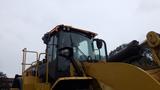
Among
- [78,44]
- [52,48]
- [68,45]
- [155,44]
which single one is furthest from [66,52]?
[155,44]

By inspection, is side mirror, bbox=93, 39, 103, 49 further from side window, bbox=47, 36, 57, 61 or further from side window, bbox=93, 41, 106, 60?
side window, bbox=47, 36, 57, 61

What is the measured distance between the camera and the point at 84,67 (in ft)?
24.0

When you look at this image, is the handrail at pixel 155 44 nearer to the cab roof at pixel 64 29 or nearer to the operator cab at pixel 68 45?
the operator cab at pixel 68 45

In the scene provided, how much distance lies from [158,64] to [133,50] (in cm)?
78

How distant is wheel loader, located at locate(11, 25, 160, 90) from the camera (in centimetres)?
582

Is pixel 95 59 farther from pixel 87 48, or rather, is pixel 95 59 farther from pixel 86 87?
pixel 86 87

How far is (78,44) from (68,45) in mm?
335

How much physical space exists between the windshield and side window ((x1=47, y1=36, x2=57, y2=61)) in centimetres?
27

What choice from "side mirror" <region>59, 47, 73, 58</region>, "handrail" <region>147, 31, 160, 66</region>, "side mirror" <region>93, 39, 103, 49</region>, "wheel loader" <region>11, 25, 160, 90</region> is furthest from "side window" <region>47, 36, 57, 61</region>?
"handrail" <region>147, 31, 160, 66</region>

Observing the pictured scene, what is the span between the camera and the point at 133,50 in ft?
21.3

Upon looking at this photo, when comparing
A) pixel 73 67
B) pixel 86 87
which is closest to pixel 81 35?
pixel 73 67

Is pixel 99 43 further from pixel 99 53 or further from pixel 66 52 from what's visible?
pixel 66 52

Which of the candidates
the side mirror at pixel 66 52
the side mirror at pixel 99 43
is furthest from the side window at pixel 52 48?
the side mirror at pixel 99 43

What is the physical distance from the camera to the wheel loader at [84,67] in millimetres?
5820
